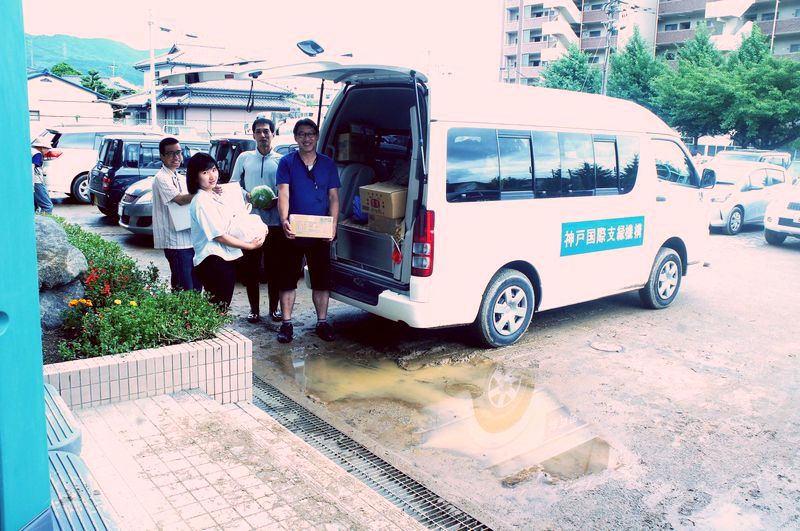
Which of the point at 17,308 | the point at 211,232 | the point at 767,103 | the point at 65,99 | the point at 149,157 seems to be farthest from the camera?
the point at 65,99

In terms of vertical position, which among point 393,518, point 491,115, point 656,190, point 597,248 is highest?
point 491,115

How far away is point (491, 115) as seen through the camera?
590 centimetres

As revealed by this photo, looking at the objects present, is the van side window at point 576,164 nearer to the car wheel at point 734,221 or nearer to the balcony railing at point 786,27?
the car wheel at point 734,221

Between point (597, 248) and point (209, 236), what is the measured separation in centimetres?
397

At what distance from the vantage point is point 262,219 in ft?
22.4

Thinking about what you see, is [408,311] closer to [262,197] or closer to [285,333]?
[285,333]

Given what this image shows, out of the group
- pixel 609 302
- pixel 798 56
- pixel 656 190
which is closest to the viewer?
pixel 656 190

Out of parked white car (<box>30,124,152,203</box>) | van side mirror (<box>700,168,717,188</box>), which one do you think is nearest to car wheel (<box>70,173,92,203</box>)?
parked white car (<box>30,124,152,203</box>)

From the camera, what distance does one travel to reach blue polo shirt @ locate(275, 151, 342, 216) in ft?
20.3

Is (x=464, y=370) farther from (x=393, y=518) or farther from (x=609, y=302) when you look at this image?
→ (x=609, y=302)

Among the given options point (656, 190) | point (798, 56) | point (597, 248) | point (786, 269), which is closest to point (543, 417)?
point (597, 248)

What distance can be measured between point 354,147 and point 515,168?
1.69 metres

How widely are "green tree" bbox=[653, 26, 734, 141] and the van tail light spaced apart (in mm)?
29373

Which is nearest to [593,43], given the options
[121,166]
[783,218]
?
[783,218]
